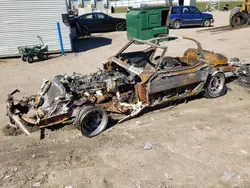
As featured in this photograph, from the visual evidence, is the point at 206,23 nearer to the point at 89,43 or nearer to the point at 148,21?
the point at 148,21

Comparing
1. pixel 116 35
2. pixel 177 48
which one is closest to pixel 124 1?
pixel 116 35

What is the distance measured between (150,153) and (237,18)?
16.2m

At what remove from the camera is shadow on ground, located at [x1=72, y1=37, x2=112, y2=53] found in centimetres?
1314

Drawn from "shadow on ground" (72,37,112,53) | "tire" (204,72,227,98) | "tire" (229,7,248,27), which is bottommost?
"shadow on ground" (72,37,112,53)

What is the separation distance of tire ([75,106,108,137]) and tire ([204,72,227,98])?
293 centimetres

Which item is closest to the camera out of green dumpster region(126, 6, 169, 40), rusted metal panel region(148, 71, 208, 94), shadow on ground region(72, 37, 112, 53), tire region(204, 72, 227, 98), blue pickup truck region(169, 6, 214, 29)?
rusted metal panel region(148, 71, 208, 94)

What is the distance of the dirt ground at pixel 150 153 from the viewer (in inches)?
141

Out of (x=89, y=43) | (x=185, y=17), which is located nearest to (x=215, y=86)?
(x=89, y=43)

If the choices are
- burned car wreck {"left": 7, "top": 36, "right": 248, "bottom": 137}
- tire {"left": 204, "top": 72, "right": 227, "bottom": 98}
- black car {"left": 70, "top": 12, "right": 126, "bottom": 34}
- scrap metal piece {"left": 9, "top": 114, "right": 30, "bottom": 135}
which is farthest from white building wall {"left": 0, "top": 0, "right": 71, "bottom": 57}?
tire {"left": 204, "top": 72, "right": 227, "bottom": 98}

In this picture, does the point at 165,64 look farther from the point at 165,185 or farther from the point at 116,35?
the point at 116,35

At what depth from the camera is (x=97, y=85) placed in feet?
16.5

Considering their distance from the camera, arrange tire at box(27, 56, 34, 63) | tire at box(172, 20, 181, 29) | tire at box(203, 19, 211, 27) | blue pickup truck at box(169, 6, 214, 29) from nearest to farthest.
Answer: tire at box(27, 56, 34, 63) → blue pickup truck at box(169, 6, 214, 29) → tire at box(172, 20, 181, 29) → tire at box(203, 19, 211, 27)

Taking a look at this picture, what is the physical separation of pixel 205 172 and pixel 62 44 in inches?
393

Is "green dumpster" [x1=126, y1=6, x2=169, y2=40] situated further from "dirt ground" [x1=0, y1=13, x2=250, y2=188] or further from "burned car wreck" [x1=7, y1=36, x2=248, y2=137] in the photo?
"dirt ground" [x1=0, y1=13, x2=250, y2=188]
